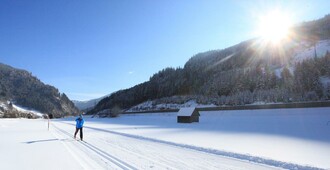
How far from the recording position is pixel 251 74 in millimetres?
113000

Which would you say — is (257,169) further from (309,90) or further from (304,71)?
(304,71)

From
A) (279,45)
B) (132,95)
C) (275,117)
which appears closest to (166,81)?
(132,95)

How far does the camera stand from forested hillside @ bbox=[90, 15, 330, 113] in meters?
85.3

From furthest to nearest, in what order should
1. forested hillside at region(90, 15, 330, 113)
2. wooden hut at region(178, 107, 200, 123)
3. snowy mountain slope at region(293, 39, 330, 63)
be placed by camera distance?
snowy mountain slope at region(293, 39, 330, 63) → forested hillside at region(90, 15, 330, 113) → wooden hut at region(178, 107, 200, 123)

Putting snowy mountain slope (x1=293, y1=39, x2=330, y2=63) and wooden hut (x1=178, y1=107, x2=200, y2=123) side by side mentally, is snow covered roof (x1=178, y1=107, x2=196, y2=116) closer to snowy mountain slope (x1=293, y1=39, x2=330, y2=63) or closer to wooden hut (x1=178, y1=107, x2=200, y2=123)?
wooden hut (x1=178, y1=107, x2=200, y2=123)

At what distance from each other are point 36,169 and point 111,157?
11.2 ft

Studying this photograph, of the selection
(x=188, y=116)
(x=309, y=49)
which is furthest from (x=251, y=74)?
(x=188, y=116)

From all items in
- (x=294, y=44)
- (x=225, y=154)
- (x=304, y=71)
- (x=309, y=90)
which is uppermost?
(x=294, y=44)

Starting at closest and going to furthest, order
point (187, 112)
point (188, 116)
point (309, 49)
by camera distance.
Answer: point (188, 116), point (187, 112), point (309, 49)

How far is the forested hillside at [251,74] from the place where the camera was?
85.3 m

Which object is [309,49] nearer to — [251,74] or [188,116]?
A: [251,74]

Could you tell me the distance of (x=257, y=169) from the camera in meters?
10.5

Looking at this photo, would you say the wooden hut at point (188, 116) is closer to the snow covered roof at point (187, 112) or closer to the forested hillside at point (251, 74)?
the snow covered roof at point (187, 112)

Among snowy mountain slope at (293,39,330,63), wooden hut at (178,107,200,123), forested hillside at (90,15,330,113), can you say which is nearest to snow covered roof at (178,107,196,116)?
wooden hut at (178,107,200,123)
